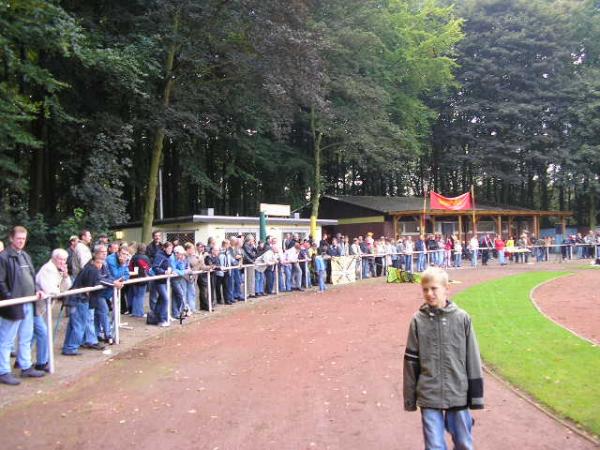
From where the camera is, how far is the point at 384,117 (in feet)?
120

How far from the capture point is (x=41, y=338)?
7926 millimetres

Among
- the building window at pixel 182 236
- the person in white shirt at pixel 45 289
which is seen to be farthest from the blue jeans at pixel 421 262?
the person in white shirt at pixel 45 289

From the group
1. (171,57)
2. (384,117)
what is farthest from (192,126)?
(384,117)

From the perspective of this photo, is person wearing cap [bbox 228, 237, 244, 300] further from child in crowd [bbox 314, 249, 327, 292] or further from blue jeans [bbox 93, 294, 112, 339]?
blue jeans [bbox 93, 294, 112, 339]


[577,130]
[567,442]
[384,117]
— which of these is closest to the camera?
[567,442]

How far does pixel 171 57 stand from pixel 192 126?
295 centimetres

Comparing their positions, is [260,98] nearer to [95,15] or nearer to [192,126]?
[192,126]

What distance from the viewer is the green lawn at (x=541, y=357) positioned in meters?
6.54

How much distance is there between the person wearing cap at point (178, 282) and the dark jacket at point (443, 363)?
879cm

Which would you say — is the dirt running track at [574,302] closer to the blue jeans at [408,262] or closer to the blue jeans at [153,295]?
the blue jeans at [408,262]

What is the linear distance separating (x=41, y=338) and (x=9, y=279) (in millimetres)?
997

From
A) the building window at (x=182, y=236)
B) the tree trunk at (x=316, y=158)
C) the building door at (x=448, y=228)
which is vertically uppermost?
the tree trunk at (x=316, y=158)

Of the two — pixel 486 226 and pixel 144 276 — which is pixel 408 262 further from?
pixel 486 226

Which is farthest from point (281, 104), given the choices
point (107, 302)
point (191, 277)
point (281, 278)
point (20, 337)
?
point (20, 337)
